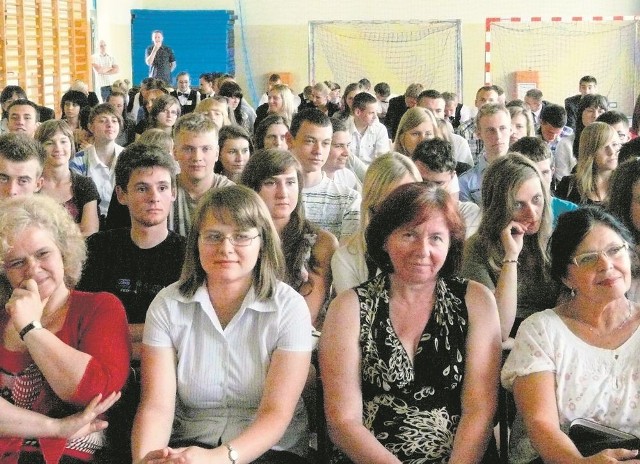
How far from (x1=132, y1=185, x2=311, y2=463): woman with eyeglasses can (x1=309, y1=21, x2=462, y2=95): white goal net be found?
12.7 meters

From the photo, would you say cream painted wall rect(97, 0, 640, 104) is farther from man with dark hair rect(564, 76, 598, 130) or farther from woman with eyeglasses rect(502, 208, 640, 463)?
woman with eyeglasses rect(502, 208, 640, 463)

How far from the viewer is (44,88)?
11273 millimetres

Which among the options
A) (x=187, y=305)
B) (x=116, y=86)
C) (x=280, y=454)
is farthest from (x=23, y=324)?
(x=116, y=86)

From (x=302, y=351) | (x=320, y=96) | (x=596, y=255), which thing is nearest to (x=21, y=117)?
(x=320, y=96)

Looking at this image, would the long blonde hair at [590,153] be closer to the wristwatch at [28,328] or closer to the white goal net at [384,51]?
the wristwatch at [28,328]

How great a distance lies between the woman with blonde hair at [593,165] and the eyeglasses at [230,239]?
9.01ft

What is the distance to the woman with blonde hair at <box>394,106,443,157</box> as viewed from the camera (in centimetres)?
556

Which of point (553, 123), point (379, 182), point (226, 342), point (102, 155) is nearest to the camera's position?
point (226, 342)

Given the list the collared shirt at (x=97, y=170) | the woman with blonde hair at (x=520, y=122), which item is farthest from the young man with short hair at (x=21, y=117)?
the woman with blonde hair at (x=520, y=122)

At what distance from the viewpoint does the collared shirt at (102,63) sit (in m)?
13.3

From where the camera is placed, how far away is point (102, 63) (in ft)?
43.9

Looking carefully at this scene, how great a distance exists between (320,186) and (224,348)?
7.20ft

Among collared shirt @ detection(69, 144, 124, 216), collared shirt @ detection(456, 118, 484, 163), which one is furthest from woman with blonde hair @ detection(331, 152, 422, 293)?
collared shirt @ detection(456, 118, 484, 163)

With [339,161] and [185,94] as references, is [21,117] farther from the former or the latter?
[185,94]
